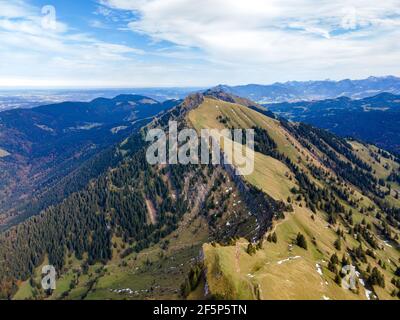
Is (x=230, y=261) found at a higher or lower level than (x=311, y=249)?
higher

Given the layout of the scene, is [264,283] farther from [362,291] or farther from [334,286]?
[362,291]
